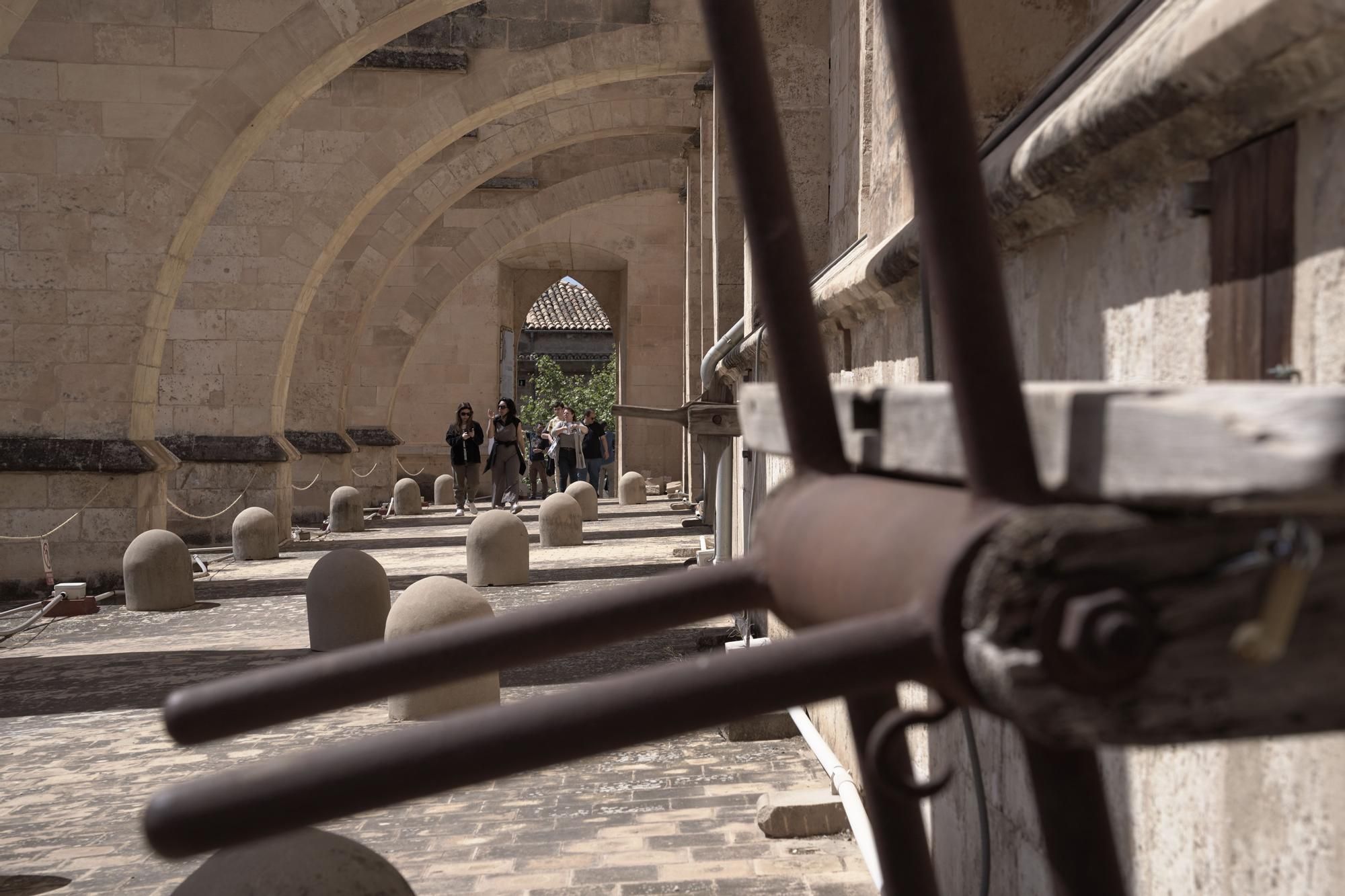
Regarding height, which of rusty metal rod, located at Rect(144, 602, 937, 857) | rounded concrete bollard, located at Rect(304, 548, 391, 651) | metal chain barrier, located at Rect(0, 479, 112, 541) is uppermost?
rusty metal rod, located at Rect(144, 602, 937, 857)

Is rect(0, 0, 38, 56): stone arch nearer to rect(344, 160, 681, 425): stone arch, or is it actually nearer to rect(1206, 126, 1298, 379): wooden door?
rect(1206, 126, 1298, 379): wooden door

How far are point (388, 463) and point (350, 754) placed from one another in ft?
68.6

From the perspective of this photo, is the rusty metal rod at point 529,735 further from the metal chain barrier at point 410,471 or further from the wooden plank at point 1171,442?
the metal chain barrier at point 410,471

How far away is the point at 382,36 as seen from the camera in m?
11.1

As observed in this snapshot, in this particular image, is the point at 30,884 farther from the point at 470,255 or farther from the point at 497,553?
the point at 470,255

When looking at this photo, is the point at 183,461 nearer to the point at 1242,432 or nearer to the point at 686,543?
the point at 686,543

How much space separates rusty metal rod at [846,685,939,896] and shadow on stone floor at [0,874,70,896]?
317cm

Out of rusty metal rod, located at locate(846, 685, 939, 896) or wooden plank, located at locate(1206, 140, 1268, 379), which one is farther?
wooden plank, located at locate(1206, 140, 1268, 379)

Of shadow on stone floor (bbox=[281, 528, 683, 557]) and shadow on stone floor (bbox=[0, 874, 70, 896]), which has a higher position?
shadow on stone floor (bbox=[281, 528, 683, 557])

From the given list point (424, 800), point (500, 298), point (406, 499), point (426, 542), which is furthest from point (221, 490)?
point (500, 298)

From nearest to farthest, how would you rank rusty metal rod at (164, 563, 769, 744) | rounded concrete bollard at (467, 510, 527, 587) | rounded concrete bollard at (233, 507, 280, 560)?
rusty metal rod at (164, 563, 769, 744) < rounded concrete bollard at (467, 510, 527, 587) < rounded concrete bollard at (233, 507, 280, 560)

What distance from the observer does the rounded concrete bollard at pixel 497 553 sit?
31.7 feet

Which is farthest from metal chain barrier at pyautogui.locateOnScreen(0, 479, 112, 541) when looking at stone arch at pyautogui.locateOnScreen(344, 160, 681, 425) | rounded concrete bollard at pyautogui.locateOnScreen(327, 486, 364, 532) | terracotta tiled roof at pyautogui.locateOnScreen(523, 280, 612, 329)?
terracotta tiled roof at pyautogui.locateOnScreen(523, 280, 612, 329)

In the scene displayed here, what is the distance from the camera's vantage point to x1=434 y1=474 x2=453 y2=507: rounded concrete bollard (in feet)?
70.5
